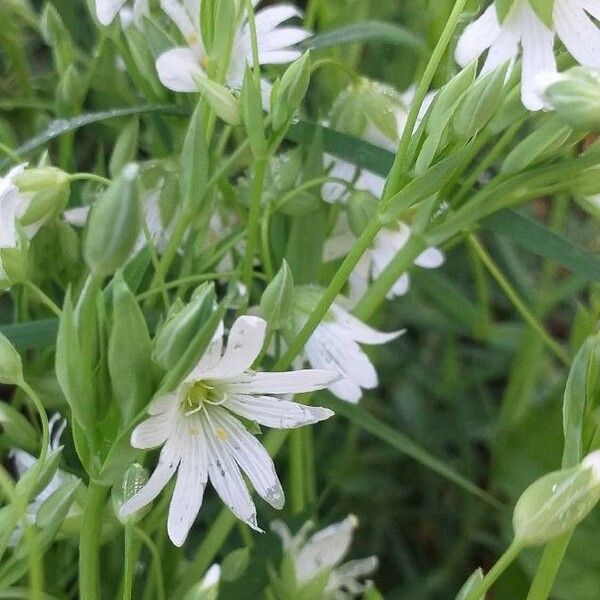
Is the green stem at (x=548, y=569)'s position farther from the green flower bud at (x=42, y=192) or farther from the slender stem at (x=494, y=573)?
the green flower bud at (x=42, y=192)

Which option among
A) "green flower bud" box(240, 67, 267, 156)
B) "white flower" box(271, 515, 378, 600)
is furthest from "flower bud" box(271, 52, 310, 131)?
"white flower" box(271, 515, 378, 600)

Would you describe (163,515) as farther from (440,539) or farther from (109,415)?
(440,539)

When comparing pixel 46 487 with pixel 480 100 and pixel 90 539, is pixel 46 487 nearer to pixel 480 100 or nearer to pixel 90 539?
pixel 90 539

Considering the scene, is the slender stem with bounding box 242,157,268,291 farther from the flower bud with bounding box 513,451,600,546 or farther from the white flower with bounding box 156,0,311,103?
the flower bud with bounding box 513,451,600,546

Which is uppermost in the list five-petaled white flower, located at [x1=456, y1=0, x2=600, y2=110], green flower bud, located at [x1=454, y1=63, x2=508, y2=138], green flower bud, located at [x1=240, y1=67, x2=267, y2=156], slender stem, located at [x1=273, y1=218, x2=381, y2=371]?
five-petaled white flower, located at [x1=456, y1=0, x2=600, y2=110]

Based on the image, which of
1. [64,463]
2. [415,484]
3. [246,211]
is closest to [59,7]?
[246,211]

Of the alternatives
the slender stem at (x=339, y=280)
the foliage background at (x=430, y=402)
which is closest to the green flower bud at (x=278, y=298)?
the slender stem at (x=339, y=280)
